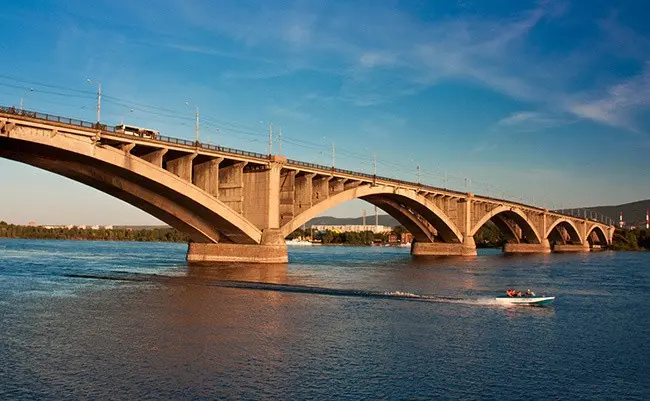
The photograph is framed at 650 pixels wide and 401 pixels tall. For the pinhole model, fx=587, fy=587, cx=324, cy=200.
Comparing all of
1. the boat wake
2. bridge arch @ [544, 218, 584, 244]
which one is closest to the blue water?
the boat wake

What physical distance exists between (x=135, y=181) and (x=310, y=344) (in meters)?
39.2

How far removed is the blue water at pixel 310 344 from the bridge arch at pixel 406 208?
34.3 metres

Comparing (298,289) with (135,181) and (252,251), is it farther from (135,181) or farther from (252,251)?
(252,251)

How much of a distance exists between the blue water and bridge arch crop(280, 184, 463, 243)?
34.3 m

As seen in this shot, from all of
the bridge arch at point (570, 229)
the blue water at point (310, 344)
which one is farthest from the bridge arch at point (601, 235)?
the blue water at point (310, 344)

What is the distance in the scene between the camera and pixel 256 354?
20594 millimetres

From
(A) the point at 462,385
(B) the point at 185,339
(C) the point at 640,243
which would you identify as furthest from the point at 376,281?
(C) the point at 640,243

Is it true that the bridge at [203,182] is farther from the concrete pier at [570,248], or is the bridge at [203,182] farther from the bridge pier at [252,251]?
the concrete pier at [570,248]

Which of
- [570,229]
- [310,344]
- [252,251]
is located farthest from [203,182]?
[570,229]

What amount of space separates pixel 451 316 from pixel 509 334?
15.5ft

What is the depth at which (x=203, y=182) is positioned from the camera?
61500 mm

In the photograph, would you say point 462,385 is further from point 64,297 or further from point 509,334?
point 64,297

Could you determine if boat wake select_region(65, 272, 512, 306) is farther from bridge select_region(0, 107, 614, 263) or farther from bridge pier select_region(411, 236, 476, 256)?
bridge pier select_region(411, 236, 476, 256)

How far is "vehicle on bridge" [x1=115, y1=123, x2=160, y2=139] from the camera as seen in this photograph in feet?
172
